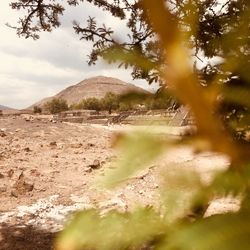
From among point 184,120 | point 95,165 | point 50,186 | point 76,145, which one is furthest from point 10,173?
point 184,120

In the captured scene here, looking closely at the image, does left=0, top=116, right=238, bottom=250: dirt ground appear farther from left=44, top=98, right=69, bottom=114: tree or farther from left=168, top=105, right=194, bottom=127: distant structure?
left=44, top=98, right=69, bottom=114: tree

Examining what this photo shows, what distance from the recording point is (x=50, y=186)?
29.5 feet

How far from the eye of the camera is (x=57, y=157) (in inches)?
491

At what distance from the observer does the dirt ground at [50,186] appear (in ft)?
19.4

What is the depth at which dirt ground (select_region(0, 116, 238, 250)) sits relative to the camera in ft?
19.4

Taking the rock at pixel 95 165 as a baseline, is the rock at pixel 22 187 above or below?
below

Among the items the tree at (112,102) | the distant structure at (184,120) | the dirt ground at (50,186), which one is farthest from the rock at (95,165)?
the distant structure at (184,120)

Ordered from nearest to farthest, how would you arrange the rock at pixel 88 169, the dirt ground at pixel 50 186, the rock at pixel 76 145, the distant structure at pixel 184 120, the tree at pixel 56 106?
1. the distant structure at pixel 184 120
2. the dirt ground at pixel 50 186
3. the rock at pixel 88 169
4. the rock at pixel 76 145
5. the tree at pixel 56 106

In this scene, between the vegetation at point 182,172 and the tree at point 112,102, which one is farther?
the tree at point 112,102

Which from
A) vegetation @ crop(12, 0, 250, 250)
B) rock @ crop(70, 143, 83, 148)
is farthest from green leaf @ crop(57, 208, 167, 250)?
rock @ crop(70, 143, 83, 148)

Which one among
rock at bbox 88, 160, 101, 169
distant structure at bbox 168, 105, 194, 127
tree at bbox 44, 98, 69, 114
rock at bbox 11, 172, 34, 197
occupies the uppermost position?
distant structure at bbox 168, 105, 194, 127

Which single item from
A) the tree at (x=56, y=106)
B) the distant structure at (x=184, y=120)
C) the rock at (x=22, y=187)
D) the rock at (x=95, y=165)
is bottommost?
the rock at (x=22, y=187)

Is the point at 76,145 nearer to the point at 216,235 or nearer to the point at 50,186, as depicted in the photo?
the point at 50,186

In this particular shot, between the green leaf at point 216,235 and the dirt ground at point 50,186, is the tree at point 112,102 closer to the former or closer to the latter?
the dirt ground at point 50,186
